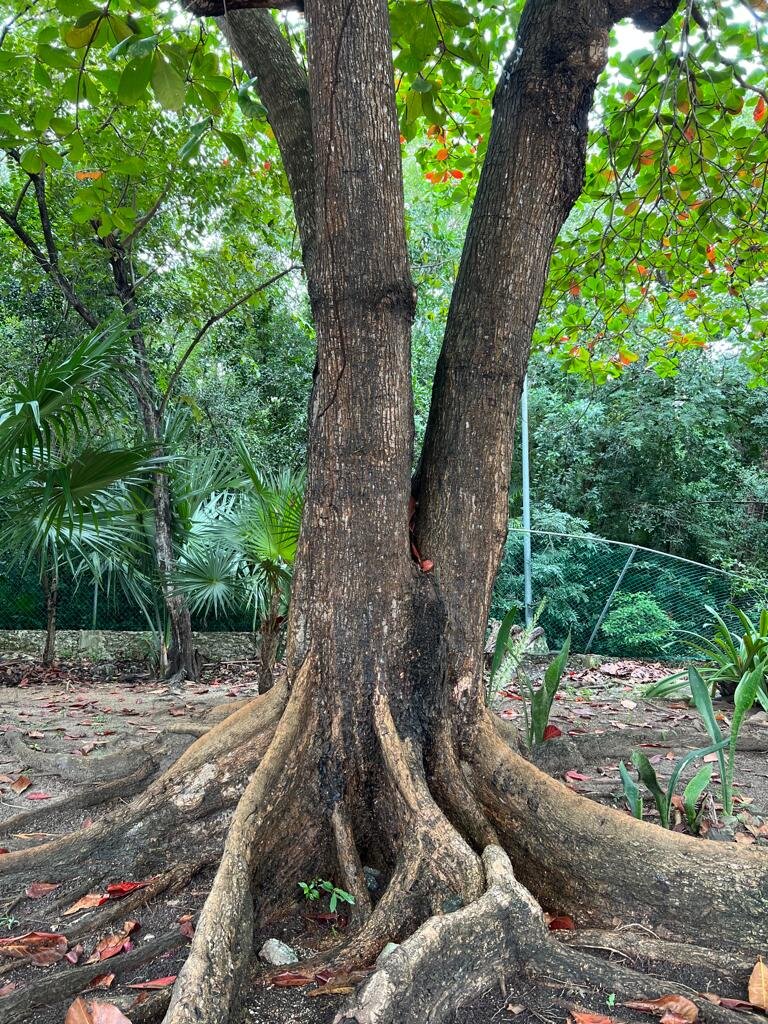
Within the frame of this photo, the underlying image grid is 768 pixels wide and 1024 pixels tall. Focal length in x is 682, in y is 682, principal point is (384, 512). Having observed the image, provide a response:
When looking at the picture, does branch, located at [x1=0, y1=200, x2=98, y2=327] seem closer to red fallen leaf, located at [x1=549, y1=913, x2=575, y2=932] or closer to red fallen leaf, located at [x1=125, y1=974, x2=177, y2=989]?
red fallen leaf, located at [x1=125, y1=974, x2=177, y2=989]

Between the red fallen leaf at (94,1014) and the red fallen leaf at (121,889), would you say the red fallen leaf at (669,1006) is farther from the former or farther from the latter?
the red fallen leaf at (121,889)

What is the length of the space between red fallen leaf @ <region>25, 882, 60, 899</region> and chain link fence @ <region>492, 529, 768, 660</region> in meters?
5.60

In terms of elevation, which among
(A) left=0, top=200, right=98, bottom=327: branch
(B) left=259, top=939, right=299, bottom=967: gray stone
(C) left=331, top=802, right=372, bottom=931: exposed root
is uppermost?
(A) left=0, top=200, right=98, bottom=327: branch

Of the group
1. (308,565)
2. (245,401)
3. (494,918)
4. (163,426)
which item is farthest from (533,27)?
(245,401)

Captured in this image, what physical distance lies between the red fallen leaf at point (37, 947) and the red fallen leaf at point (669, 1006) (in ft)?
5.33

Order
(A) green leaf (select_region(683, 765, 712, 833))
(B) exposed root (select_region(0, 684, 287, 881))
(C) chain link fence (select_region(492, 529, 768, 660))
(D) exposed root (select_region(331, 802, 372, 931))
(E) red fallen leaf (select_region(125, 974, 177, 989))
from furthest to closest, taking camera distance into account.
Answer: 1. (C) chain link fence (select_region(492, 529, 768, 660))
2. (A) green leaf (select_region(683, 765, 712, 833))
3. (B) exposed root (select_region(0, 684, 287, 881))
4. (D) exposed root (select_region(331, 802, 372, 931))
5. (E) red fallen leaf (select_region(125, 974, 177, 989))

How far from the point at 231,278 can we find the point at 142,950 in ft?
23.4

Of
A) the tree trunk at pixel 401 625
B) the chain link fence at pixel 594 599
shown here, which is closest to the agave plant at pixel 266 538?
the tree trunk at pixel 401 625

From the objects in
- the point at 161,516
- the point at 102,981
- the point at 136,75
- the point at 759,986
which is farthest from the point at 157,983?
the point at 161,516

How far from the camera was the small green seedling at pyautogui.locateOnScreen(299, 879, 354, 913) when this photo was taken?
2.24 metres

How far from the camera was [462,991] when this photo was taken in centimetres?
174

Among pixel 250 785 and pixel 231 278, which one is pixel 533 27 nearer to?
pixel 250 785

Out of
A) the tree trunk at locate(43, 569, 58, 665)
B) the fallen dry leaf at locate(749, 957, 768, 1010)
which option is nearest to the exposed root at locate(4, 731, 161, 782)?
the fallen dry leaf at locate(749, 957, 768, 1010)

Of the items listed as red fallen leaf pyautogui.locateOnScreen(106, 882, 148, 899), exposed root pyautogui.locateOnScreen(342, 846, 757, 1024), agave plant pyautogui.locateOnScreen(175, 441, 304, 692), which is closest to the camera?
exposed root pyautogui.locateOnScreen(342, 846, 757, 1024)
